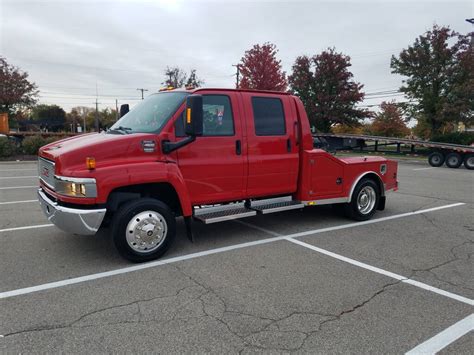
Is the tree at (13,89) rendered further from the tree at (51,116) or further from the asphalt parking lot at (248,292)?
the tree at (51,116)

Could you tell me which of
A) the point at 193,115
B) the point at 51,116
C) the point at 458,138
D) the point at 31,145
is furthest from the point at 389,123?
the point at 51,116

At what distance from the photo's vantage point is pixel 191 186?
493 centimetres

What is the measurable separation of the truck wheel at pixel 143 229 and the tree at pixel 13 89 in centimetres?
3490

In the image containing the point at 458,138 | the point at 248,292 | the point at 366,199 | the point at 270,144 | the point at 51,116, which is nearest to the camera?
the point at 248,292

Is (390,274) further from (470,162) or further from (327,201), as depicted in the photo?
(470,162)

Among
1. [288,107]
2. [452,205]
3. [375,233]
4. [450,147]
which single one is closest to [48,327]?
[288,107]

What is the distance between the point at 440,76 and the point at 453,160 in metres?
8.38

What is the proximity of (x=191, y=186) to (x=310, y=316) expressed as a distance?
234 centimetres

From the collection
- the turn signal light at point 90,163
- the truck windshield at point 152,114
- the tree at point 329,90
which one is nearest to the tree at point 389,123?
the tree at point 329,90

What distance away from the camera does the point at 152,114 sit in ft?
16.6

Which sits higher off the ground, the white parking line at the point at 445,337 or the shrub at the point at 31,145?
the shrub at the point at 31,145

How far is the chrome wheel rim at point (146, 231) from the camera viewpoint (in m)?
4.43

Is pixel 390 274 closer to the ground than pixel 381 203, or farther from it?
closer to the ground

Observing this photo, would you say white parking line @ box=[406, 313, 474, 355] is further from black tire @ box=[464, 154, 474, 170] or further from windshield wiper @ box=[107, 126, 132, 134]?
black tire @ box=[464, 154, 474, 170]
